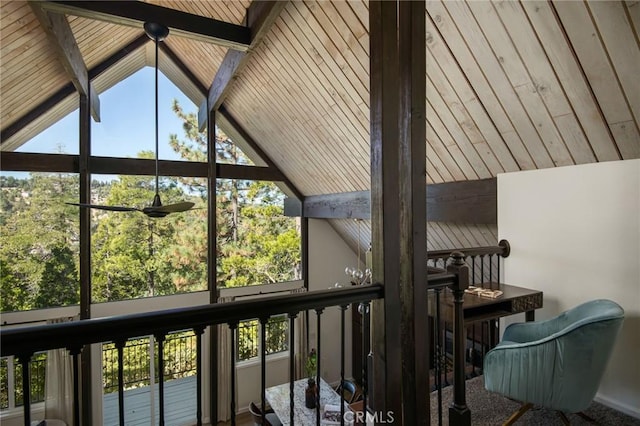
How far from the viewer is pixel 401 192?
1528 millimetres

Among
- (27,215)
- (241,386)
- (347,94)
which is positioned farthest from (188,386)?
(347,94)

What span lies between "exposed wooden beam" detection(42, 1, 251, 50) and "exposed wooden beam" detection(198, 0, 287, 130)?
125mm

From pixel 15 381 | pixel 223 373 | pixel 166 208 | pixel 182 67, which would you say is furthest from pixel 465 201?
pixel 15 381

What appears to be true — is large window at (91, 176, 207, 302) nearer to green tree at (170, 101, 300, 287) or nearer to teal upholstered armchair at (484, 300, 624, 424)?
green tree at (170, 101, 300, 287)

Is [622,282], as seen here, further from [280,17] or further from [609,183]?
[280,17]

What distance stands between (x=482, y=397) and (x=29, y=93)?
5.90 meters

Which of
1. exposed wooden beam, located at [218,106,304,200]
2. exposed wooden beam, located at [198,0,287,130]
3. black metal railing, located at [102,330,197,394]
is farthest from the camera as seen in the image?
exposed wooden beam, located at [218,106,304,200]

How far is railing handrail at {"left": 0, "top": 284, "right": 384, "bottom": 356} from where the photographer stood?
3.15 ft

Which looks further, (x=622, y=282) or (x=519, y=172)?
(x=519, y=172)

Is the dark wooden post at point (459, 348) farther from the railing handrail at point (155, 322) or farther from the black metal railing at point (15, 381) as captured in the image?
the black metal railing at point (15, 381)

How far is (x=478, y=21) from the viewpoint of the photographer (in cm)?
222

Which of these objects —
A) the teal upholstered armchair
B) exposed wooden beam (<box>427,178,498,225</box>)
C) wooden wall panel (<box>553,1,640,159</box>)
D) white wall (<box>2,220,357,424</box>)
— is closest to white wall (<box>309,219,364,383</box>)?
white wall (<box>2,220,357,424</box>)

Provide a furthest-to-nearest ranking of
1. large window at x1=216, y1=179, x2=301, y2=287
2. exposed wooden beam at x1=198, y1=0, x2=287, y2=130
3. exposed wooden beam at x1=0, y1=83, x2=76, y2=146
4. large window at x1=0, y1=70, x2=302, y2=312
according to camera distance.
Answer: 1. large window at x1=216, y1=179, x2=301, y2=287
2. large window at x1=0, y1=70, x2=302, y2=312
3. exposed wooden beam at x1=0, y1=83, x2=76, y2=146
4. exposed wooden beam at x1=198, y1=0, x2=287, y2=130

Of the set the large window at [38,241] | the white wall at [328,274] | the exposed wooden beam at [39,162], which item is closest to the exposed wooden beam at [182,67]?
the exposed wooden beam at [39,162]
